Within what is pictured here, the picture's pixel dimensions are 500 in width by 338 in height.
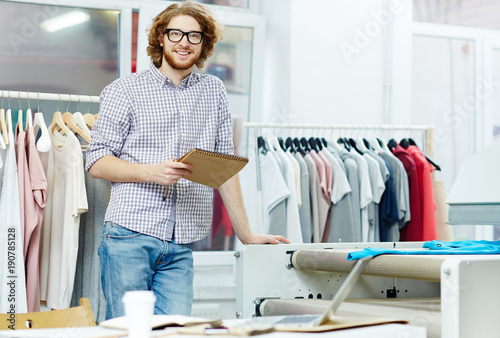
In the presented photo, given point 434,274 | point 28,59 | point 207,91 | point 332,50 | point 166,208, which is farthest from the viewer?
point 332,50

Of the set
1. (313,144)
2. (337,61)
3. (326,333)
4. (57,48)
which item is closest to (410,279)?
(326,333)

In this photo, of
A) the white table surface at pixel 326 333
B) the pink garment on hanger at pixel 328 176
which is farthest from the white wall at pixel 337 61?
the white table surface at pixel 326 333

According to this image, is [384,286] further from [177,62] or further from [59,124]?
[59,124]

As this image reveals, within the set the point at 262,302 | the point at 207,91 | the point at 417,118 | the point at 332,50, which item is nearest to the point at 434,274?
the point at 262,302

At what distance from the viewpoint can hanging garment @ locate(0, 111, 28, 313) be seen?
2346mm

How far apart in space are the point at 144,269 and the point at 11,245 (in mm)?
771

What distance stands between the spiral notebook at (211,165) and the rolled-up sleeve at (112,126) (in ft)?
0.87

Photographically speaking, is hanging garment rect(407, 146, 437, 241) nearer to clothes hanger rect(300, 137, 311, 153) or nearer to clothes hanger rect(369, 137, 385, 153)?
clothes hanger rect(369, 137, 385, 153)

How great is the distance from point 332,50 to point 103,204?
1745 millimetres

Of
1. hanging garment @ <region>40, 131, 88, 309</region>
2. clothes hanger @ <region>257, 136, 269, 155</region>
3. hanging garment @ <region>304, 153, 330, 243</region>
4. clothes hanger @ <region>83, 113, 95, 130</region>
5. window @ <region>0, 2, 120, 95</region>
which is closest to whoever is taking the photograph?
hanging garment @ <region>40, 131, 88, 309</region>

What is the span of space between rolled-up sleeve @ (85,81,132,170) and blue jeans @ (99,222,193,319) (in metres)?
0.22

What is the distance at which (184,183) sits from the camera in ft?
6.44

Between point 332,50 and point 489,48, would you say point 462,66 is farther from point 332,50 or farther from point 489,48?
→ point 332,50

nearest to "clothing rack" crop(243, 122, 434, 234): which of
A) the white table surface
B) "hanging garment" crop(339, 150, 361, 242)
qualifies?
"hanging garment" crop(339, 150, 361, 242)
